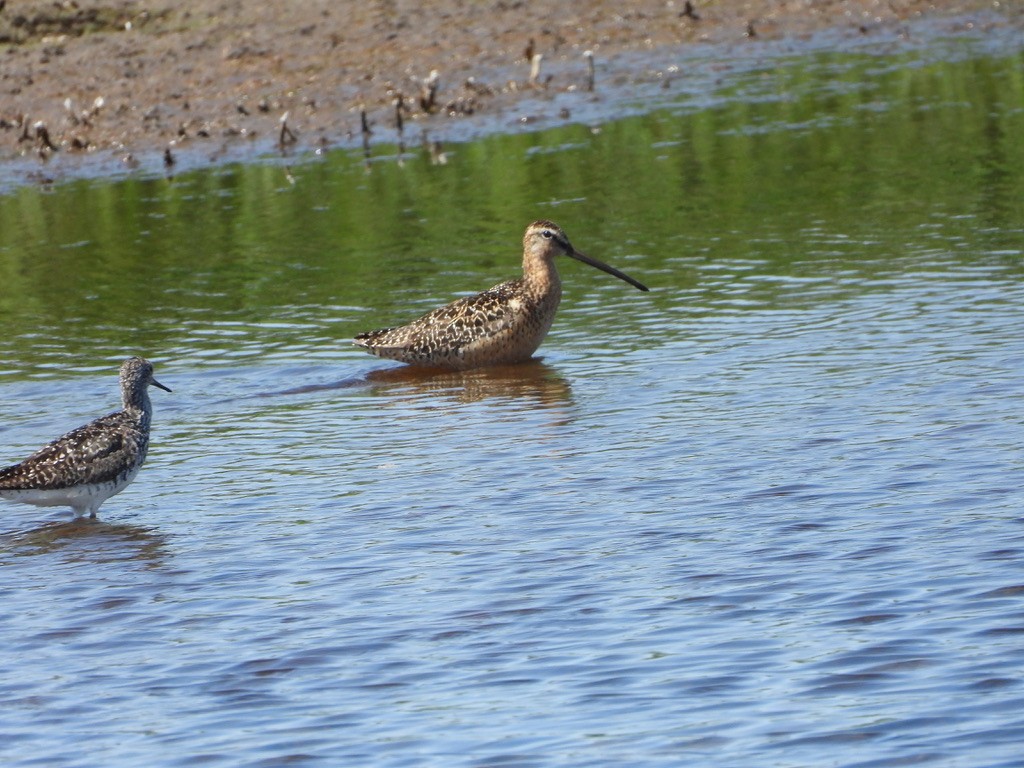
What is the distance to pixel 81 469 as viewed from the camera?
38.2 feet

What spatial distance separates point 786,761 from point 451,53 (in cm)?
2530

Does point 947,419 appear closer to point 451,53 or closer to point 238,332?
point 238,332

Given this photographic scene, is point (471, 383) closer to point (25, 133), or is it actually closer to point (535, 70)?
point (25, 133)

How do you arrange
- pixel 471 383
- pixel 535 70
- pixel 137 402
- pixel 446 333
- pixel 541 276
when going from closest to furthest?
pixel 137 402
pixel 471 383
pixel 446 333
pixel 541 276
pixel 535 70

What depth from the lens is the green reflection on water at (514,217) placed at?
18.4 meters

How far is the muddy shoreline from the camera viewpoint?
93.7ft

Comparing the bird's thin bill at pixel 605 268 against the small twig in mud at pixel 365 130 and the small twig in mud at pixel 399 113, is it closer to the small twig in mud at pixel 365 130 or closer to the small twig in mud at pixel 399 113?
the small twig in mud at pixel 365 130

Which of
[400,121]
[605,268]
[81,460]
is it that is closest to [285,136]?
[400,121]

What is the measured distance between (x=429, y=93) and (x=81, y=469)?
18.0m

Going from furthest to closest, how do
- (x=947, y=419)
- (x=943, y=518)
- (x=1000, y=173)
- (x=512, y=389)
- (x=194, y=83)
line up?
(x=194, y=83) → (x=1000, y=173) → (x=512, y=389) → (x=947, y=419) → (x=943, y=518)

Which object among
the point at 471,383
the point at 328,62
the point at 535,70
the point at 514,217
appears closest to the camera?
the point at 471,383

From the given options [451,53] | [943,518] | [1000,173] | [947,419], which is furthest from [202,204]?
[943,518]

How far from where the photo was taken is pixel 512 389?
604 inches

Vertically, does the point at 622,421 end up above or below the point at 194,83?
below
